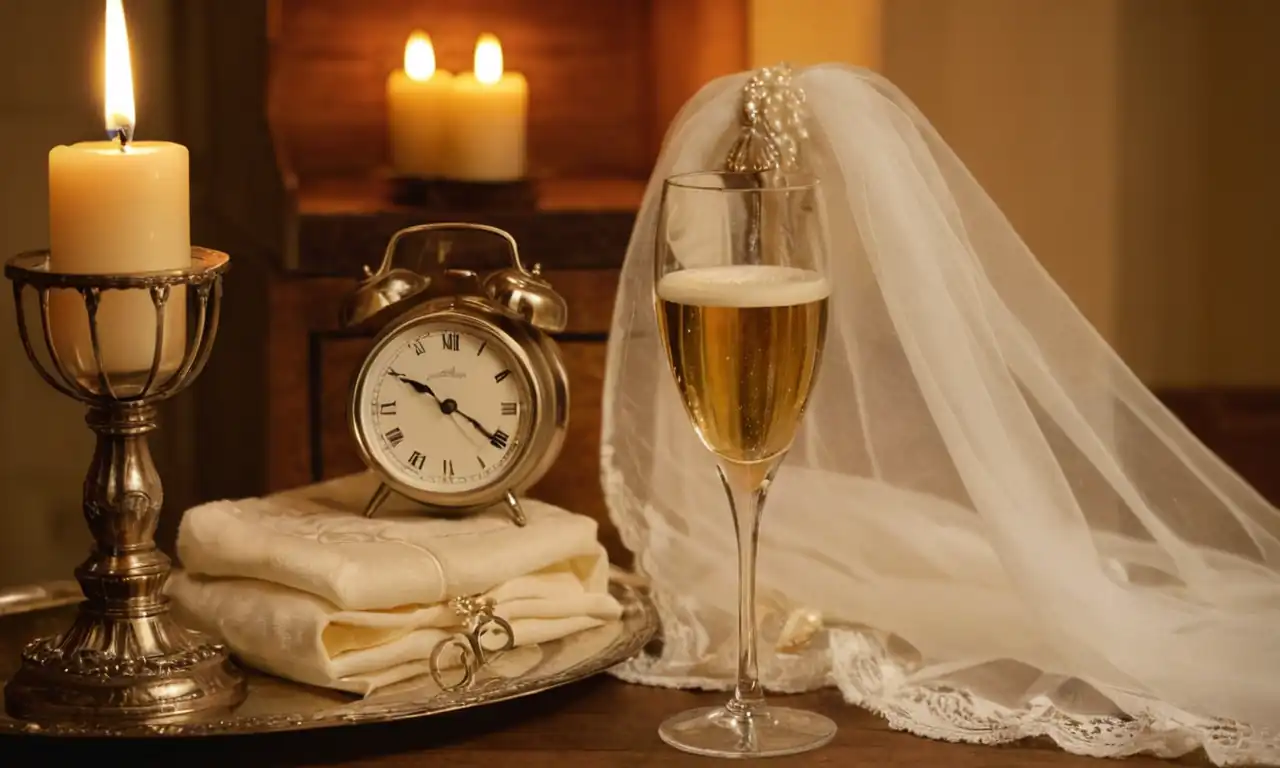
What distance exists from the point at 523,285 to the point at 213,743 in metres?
0.32

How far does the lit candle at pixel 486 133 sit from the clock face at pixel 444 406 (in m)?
0.46

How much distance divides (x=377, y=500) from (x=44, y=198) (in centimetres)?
87

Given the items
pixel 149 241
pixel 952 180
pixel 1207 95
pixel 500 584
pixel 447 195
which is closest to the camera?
pixel 149 241

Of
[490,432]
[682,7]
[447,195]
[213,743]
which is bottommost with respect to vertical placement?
[213,743]

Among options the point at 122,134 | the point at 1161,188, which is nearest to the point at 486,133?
the point at 122,134

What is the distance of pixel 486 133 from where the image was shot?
4.91 feet

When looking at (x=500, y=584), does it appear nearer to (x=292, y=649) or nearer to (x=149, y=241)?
(x=292, y=649)

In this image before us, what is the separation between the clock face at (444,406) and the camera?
1031 millimetres

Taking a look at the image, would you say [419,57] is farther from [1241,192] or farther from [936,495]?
[1241,192]

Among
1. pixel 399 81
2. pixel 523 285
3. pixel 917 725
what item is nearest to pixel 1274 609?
pixel 917 725

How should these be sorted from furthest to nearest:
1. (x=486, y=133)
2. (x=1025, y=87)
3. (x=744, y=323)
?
1. (x=1025, y=87)
2. (x=486, y=133)
3. (x=744, y=323)

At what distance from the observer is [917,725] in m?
0.90

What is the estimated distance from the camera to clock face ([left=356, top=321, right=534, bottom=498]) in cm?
103

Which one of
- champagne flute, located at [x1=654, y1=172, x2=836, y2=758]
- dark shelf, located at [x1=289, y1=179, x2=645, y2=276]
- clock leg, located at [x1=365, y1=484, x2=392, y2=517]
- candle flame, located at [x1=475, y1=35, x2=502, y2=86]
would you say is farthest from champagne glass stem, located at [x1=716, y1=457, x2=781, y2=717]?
candle flame, located at [x1=475, y1=35, x2=502, y2=86]
